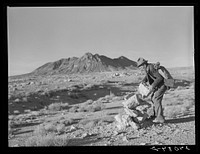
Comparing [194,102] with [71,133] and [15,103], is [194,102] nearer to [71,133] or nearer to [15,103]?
[71,133]

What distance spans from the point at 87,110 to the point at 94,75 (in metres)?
0.75

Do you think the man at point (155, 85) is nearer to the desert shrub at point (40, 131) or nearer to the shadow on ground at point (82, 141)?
the shadow on ground at point (82, 141)

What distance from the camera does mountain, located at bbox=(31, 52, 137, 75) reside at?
5.20 metres

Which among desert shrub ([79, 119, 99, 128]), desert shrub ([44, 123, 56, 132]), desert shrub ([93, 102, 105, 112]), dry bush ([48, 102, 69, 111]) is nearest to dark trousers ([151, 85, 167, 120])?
desert shrub ([93, 102, 105, 112])

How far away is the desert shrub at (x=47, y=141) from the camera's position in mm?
5016

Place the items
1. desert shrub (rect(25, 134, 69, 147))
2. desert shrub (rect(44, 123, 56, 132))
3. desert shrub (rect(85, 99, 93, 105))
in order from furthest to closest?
desert shrub (rect(85, 99, 93, 105))
desert shrub (rect(44, 123, 56, 132))
desert shrub (rect(25, 134, 69, 147))

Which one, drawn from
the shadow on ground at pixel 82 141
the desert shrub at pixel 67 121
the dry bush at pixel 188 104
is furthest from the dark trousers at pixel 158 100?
the desert shrub at pixel 67 121

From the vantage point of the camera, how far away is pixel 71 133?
516 centimetres

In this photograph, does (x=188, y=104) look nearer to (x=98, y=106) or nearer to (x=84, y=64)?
(x=98, y=106)

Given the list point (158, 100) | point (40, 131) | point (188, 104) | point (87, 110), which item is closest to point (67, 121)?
point (87, 110)

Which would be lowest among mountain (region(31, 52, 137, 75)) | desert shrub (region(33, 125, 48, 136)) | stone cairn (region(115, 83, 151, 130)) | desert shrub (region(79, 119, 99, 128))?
desert shrub (region(33, 125, 48, 136))

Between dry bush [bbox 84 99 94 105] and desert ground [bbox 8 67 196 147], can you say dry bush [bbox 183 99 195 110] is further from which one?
dry bush [bbox 84 99 94 105]
